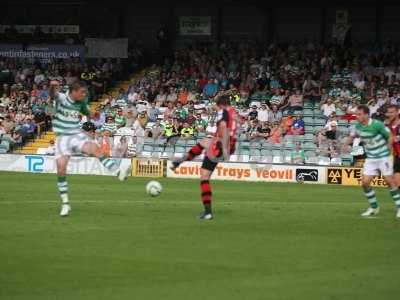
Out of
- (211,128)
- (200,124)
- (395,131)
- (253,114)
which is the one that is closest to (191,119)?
(200,124)

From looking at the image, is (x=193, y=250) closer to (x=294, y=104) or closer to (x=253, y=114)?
(x=253, y=114)

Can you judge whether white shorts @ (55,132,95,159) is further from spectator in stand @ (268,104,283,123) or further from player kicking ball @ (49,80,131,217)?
spectator in stand @ (268,104,283,123)

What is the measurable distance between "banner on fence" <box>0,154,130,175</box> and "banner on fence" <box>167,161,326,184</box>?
3112mm

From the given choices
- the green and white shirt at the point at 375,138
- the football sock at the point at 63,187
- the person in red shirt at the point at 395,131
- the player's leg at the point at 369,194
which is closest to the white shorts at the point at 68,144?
the football sock at the point at 63,187

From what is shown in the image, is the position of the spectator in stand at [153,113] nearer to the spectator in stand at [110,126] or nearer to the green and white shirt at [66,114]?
the spectator in stand at [110,126]

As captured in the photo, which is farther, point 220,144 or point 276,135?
point 276,135

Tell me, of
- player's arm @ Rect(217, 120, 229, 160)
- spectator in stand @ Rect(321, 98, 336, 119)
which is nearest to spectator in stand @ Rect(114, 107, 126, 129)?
spectator in stand @ Rect(321, 98, 336, 119)

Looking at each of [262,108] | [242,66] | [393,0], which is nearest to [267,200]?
[262,108]

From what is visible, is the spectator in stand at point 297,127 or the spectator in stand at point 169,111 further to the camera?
the spectator in stand at point 169,111

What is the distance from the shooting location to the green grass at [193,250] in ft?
36.1

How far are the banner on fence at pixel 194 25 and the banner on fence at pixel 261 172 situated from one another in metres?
13.7

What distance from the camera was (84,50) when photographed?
45500mm

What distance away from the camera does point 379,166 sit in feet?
60.7

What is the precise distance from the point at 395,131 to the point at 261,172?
13.4m
